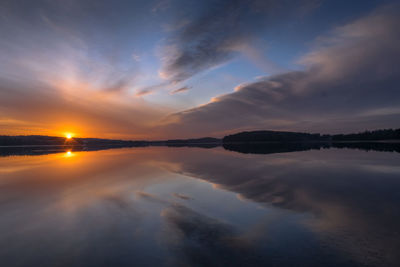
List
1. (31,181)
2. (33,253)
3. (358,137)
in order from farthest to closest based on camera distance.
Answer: (358,137) → (31,181) → (33,253)

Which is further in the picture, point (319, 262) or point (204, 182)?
point (204, 182)

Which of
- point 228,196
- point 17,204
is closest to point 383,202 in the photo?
point 228,196

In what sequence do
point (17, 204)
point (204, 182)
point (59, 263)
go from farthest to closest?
point (204, 182)
point (17, 204)
point (59, 263)

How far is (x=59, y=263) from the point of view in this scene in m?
5.61

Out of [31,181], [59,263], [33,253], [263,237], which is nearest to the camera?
[59,263]

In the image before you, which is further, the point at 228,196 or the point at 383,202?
the point at 228,196

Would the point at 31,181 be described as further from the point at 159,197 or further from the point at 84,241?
the point at 84,241

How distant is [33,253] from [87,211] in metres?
3.74

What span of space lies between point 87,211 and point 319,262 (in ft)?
33.0

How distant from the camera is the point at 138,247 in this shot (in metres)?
6.32

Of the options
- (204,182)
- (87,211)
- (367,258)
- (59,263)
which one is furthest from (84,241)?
(204,182)

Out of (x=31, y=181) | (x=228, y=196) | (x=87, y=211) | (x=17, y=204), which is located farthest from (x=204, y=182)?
(x=31, y=181)

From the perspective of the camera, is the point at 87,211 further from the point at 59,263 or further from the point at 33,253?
the point at 59,263

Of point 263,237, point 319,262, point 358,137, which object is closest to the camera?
point 319,262
